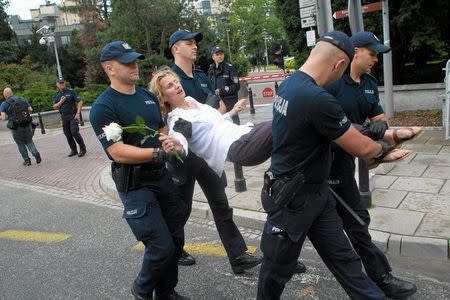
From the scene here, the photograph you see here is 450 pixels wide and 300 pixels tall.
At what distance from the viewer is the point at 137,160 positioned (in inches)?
120

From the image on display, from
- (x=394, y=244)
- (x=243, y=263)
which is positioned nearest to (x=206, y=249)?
(x=243, y=263)

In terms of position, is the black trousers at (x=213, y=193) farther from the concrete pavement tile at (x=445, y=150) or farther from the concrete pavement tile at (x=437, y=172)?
the concrete pavement tile at (x=445, y=150)

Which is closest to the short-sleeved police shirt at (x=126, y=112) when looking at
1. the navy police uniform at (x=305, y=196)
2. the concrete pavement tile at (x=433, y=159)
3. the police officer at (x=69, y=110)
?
the navy police uniform at (x=305, y=196)

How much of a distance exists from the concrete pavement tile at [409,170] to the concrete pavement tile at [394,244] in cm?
228

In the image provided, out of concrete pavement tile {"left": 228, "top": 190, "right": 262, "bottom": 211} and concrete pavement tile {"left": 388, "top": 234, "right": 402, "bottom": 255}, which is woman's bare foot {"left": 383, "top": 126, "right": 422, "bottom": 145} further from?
concrete pavement tile {"left": 228, "top": 190, "right": 262, "bottom": 211}

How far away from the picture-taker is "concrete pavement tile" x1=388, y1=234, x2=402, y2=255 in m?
4.25

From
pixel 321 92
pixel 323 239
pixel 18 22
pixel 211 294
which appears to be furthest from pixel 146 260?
pixel 18 22

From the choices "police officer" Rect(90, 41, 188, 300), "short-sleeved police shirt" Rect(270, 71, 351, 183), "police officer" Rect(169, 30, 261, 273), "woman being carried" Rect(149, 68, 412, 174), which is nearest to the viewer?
"short-sleeved police shirt" Rect(270, 71, 351, 183)

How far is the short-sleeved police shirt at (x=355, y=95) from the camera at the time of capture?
3336mm

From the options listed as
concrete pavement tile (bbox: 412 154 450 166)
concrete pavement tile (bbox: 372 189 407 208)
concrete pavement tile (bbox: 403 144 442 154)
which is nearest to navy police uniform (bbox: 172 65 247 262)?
concrete pavement tile (bbox: 372 189 407 208)

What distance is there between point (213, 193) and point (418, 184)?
3215 millimetres

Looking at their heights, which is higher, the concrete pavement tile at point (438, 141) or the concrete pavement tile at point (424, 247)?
the concrete pavement tile at point (438, 141)

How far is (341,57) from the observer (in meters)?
2.40

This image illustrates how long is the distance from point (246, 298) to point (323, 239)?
3.92 ft
